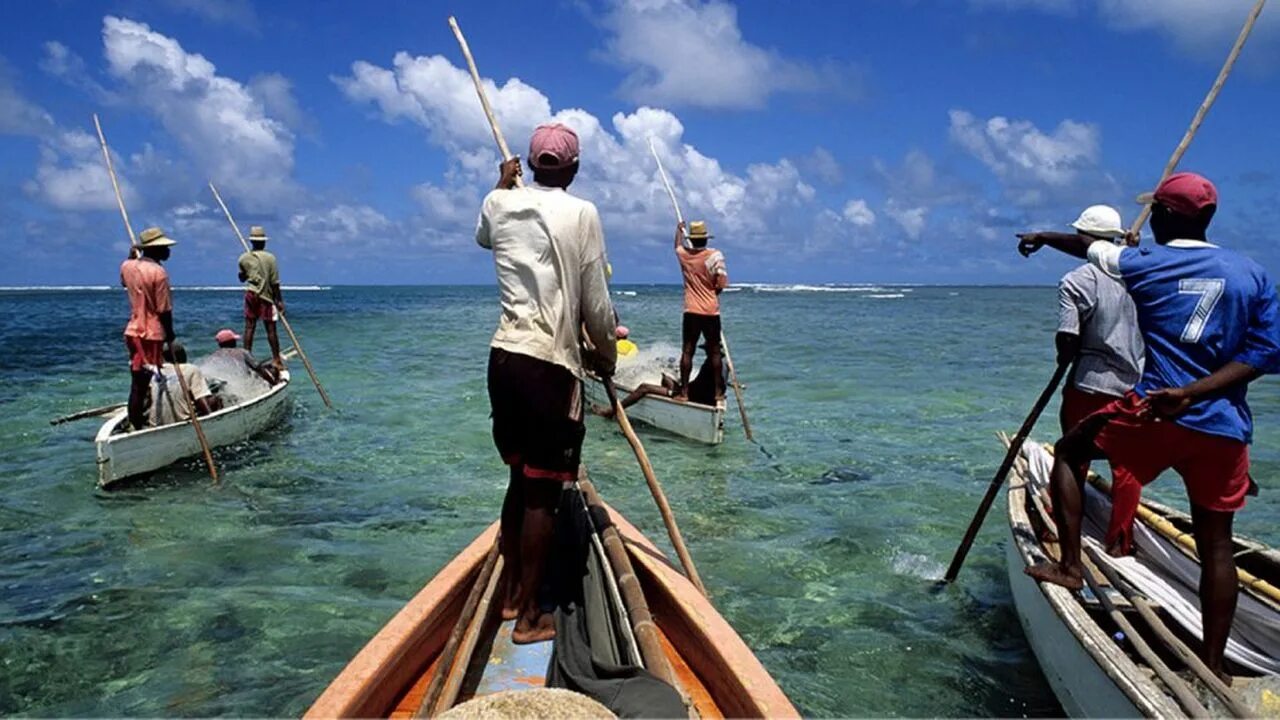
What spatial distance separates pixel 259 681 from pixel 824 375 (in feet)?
53.9

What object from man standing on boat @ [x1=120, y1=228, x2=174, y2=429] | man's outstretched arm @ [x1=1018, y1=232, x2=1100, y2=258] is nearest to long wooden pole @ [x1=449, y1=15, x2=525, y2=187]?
man's outstretched arm @ [x1=1018, y1=232, x2=1100, y2=258]

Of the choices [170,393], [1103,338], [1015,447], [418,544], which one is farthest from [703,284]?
[170,393]

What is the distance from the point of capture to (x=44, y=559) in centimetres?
690

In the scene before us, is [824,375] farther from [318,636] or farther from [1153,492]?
[318,636]

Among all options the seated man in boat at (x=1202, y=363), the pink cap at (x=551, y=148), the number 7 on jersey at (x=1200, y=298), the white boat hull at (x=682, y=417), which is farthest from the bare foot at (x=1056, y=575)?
the white boat hull at (x=682, y=417)

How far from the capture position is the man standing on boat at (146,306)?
8359 mm

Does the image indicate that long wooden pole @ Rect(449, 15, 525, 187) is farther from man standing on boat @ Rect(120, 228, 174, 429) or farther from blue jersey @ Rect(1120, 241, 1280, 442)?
man standing on boat @ Rect(120, 228, 174, 429)

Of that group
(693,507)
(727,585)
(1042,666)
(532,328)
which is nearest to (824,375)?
(693,507)

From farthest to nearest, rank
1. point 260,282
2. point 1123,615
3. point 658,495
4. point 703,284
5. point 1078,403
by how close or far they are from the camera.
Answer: point 260,282, point 703,284, point 1078,403, point 658,495, point 1123,615

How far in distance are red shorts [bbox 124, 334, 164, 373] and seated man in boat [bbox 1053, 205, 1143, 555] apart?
28.0 ft

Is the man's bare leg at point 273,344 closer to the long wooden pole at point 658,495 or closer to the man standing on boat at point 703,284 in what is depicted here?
the man standing on boat at point 703,284

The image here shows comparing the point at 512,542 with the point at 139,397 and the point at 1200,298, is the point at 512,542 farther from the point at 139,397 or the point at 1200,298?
the point at 139,397

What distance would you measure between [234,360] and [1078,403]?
1029cm

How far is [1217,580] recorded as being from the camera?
3637mm
